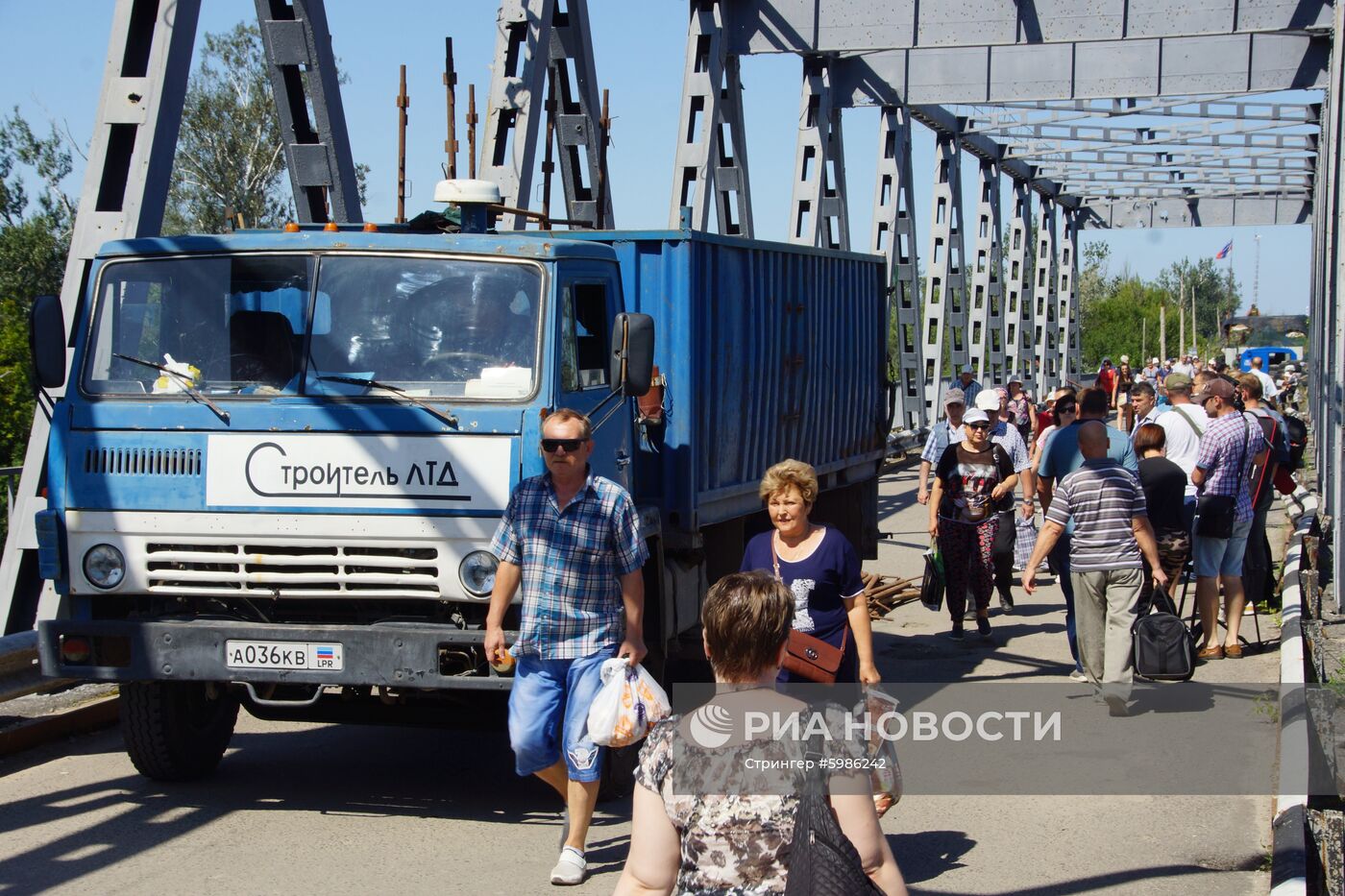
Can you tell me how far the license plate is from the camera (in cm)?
666

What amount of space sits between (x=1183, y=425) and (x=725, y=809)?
9322mm

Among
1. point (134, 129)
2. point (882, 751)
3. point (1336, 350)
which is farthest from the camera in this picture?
point (1336, 350)

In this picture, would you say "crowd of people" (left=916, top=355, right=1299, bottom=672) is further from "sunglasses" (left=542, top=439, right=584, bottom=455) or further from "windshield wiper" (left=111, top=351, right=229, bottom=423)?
"windshield wiper" (left=111, top=351, right=229, bottom=423)

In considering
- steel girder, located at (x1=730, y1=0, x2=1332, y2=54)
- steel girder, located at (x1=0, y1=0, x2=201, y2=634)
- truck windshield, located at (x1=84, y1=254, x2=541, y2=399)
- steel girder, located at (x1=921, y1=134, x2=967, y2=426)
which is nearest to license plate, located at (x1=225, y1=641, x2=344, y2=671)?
truck windshield, located at (x1=84, y1=254, x2=541, y2=399)

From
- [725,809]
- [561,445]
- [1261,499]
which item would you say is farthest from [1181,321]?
[725,809]

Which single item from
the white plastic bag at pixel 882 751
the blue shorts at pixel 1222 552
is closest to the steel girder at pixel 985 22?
the blue shorts at pixel 1222 552

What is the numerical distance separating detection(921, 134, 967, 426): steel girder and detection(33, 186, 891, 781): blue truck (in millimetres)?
21720

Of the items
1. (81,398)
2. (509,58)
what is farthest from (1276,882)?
(509,58)

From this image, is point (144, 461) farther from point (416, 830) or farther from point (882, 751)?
point (882, 751)

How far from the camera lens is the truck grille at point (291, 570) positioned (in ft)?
21.9

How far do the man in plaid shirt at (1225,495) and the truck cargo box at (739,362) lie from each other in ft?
8.73

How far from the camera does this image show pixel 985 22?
19.0 meters

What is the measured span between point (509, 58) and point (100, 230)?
225 inches

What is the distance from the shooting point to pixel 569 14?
587 inches
